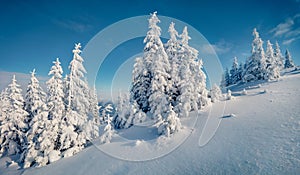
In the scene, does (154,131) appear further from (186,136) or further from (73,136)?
(73,136)

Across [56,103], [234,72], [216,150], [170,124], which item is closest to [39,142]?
[56,103]

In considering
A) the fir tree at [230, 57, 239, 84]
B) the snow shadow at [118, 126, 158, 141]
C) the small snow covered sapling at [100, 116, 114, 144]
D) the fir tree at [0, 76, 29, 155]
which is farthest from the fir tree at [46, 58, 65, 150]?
the fir tree at [230, 57, 239, 84]

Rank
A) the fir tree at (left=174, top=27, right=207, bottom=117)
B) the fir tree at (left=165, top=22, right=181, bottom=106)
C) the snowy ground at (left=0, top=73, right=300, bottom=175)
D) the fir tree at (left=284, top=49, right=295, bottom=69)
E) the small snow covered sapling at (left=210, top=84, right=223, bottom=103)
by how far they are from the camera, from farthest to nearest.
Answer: the fir tree at (left=284, top=49, right=295, bottom=69), the small snow covered sapling at (left=210, top=84, right=223, bottom=103), the fir tree at (left=165, top=22, right=181, bottom=106), the fir tree at (left=174, top=27, right=207, bottom=117), the snowy ground at (left=0, top=73, right=300, bottom=175)

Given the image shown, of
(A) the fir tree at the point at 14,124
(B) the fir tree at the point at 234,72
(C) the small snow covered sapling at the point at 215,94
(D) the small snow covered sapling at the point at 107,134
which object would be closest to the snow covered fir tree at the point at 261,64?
(C) the small snow covered sapling at the point at 215,94

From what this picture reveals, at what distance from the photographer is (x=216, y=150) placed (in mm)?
10125

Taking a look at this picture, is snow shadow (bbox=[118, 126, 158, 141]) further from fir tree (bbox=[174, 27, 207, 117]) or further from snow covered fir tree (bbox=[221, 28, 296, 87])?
snow covered fir tree (bbox=[221, 28, 296, 87])

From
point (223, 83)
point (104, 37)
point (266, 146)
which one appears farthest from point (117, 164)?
point (223, 83)

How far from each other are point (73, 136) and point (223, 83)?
56.6 metres

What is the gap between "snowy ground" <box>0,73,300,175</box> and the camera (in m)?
8.12

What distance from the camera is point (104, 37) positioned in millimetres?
27469

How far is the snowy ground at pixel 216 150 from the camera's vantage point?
8.12m

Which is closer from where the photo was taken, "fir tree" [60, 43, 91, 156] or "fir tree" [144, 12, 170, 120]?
"fir tree" [60, 43, 91, 156]

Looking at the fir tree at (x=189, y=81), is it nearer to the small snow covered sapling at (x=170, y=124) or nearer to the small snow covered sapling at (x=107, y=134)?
the small snow covered sapling at (x=170, y=124)

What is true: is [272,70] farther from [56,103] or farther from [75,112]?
[56,103]
